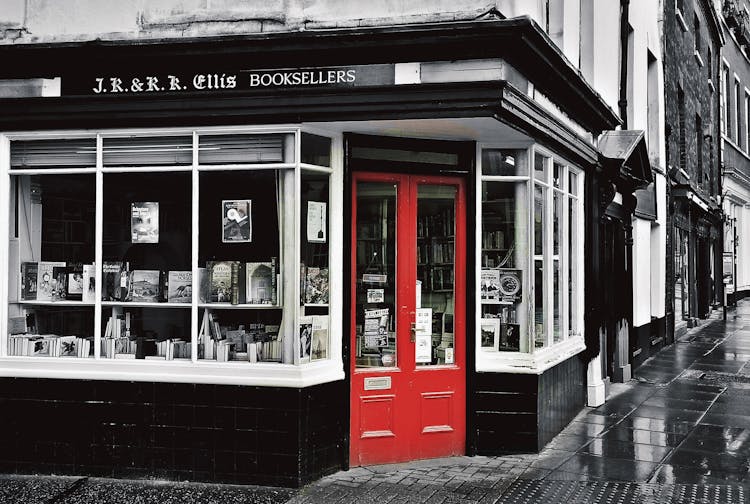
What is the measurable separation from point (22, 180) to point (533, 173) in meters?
5.18

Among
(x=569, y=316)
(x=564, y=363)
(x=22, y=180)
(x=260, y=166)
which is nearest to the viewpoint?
(x=260, y=166)

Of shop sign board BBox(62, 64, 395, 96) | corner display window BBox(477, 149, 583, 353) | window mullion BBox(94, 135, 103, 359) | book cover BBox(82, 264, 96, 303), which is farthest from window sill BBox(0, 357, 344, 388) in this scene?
shop sign board BBox(62, 64, 395, 96)

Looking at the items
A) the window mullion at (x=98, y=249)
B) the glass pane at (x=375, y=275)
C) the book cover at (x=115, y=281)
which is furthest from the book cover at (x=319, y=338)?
the window mullion at (x=98, y=249)

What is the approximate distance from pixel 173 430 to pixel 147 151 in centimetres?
263

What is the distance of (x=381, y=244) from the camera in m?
7.90

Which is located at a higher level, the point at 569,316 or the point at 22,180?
the point at 22,180

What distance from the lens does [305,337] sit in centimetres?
731

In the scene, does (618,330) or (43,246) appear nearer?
(43,246)

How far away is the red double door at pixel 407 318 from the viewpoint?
7797 mm

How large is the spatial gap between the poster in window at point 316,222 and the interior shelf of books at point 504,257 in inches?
69.4

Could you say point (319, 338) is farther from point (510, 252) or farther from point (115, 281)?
point (510, 252)

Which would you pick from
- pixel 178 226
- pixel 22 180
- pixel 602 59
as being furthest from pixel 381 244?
pixel 602 59

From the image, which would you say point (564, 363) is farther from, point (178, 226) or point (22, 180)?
point (22, 180)

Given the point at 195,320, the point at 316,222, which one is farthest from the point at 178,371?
the point at 316,222
